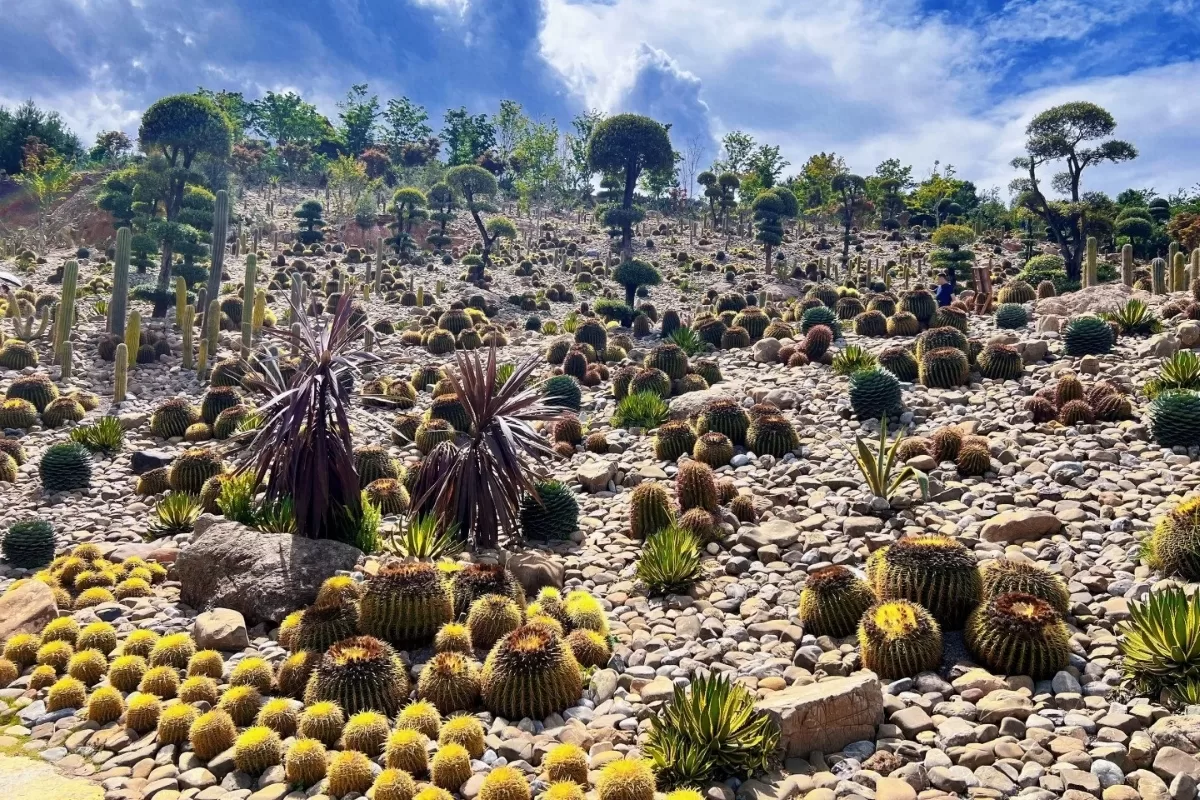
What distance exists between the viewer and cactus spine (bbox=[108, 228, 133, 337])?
2148 centimetres

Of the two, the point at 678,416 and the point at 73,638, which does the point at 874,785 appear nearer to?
the point at 73,638

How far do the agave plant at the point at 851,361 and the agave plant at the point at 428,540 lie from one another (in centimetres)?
825

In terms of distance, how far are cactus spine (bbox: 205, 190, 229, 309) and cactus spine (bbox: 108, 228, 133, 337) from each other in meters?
2.70

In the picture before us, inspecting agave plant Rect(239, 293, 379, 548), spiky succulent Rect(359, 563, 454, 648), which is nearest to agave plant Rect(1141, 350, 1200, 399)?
spiky succulent Rect(359, 563, 454, 648)

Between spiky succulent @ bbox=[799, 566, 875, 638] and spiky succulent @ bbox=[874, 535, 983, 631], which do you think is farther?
spiky succulent @ bbox=[799, 566, 875, 638]

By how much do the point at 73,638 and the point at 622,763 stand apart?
18.5ft

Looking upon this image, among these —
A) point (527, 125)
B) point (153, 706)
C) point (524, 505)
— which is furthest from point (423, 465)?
point (527, 125)

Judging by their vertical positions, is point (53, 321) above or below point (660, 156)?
below

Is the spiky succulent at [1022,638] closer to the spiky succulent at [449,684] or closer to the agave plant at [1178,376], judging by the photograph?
the spiky succulent at [449,684]

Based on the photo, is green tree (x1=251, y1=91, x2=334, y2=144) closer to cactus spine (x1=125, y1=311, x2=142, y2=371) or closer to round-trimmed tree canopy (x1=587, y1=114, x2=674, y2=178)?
round-trimmed tree canopy (x1=587, y1=114, x2=674, y2=178)

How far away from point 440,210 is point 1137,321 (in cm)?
4459

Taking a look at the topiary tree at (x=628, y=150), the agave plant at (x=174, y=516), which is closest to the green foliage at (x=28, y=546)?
the agave plant at (x=174, y=516)

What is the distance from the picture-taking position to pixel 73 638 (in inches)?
289

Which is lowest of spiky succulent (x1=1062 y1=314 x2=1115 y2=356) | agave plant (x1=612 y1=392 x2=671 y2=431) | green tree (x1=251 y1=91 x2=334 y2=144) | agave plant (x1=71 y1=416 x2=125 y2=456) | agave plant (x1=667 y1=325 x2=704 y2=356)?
agave plant (x1=71 y1=416 x2=125 y2=456)
